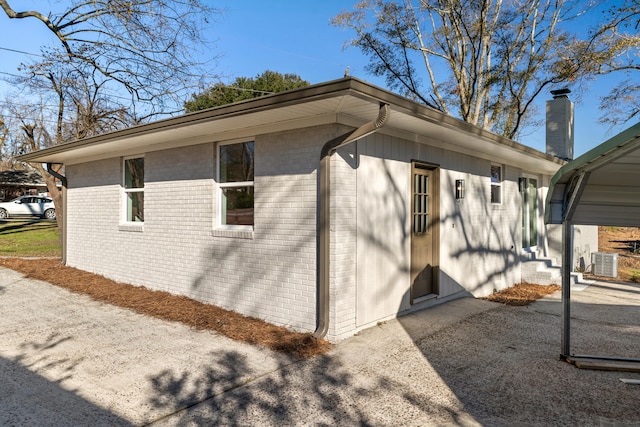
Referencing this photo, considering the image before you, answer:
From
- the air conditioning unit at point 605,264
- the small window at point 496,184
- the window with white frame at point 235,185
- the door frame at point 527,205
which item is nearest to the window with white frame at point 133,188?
the window with white frame at point 235,185

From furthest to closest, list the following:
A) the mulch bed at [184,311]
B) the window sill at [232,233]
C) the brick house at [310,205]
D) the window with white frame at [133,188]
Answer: the window with white frame at [133,188] → the window sill at [232,233] → the brick house at [310,205] → the mulch bed at [184,311]

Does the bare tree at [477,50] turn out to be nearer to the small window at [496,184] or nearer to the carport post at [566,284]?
the small window at [496,184]

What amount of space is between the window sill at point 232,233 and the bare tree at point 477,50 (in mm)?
15466

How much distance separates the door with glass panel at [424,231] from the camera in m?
6.19

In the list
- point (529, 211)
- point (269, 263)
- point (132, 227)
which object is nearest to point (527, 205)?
point (529, 211)

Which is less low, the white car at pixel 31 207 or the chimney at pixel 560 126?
the chimney at pixel 560 126

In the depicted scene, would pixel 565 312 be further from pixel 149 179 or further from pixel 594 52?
pixel 594 52

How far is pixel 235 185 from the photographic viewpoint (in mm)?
6047

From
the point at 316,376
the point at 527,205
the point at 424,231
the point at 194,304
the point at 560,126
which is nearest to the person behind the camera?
the point at 316,376

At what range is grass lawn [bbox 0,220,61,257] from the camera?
12859mm

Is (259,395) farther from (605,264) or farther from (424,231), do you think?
(605,264)

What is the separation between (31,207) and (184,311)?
2894cm

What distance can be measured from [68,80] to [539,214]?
50.6 ft

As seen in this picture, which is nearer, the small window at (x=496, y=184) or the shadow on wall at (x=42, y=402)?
the shadow on wall at (x=42, y=402)
